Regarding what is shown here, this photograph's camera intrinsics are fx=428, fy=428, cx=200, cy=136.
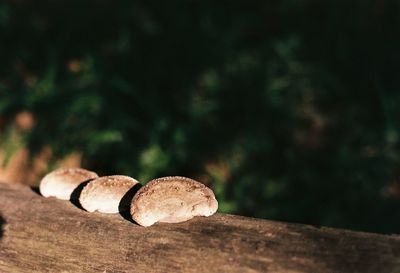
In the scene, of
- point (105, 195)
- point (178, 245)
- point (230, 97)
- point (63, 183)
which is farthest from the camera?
point (230, 97)

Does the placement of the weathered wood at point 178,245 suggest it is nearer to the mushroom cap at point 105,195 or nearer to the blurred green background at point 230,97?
the mushroom cap at point 105,195

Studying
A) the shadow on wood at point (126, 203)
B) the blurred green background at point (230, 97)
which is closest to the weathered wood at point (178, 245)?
the shadow on wood at point (126, 203)

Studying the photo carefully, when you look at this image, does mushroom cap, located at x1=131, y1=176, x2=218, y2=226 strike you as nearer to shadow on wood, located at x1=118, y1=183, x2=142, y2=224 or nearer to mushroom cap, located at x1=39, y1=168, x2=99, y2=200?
shadow on wood, located at x1=118, y1=183, x2=142, y2=224

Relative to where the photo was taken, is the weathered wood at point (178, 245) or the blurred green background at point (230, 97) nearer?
the weathered wood at point (178, 245)

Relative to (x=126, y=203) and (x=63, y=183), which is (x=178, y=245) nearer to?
(x=126, y=203)

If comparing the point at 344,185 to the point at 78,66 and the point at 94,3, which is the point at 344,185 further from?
the point at 94,3

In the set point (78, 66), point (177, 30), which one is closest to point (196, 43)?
point (177, 30)

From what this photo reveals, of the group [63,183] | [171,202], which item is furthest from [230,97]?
[171,202]
